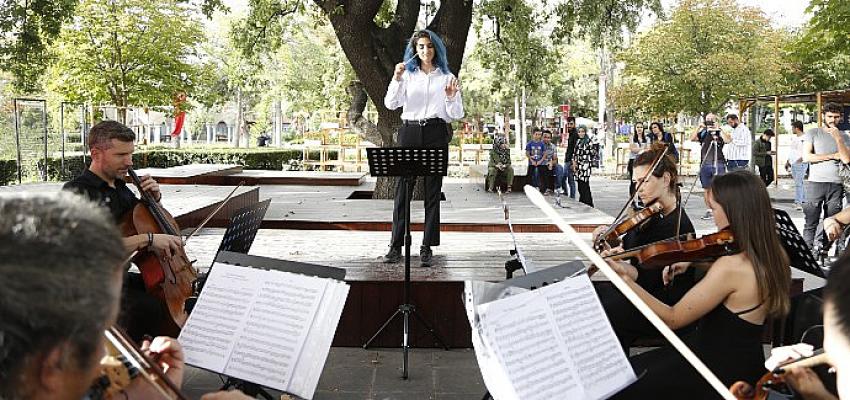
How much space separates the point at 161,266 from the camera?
13.4 feet

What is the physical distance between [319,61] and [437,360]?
38149mm

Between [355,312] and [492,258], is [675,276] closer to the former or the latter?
[355,312]

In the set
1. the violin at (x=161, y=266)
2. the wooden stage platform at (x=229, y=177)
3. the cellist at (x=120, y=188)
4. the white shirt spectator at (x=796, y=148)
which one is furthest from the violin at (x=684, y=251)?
the wooden stage platform at (x=229, y=177)

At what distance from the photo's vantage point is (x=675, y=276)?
4.23 metres

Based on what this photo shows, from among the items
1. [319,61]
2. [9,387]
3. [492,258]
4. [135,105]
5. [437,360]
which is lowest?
[437,360]

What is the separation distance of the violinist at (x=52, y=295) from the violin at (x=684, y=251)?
104 inches

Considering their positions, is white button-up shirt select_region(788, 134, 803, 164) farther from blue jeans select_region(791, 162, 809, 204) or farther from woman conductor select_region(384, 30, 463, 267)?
woman conductor select_region(384, 30, 463, 267)

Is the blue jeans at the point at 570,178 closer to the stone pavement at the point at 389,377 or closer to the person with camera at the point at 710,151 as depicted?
the person with camera at the point at 710,151

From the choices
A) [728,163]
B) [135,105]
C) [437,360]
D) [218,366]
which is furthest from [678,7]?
[218,366]

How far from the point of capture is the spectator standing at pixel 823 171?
8.87 metres

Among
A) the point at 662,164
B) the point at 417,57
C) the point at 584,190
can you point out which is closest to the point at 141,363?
the point at 662,164

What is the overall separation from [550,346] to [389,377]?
2.55 metres

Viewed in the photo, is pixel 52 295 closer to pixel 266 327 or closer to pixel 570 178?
pixel 266 327

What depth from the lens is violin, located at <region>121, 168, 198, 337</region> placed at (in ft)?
13.4
